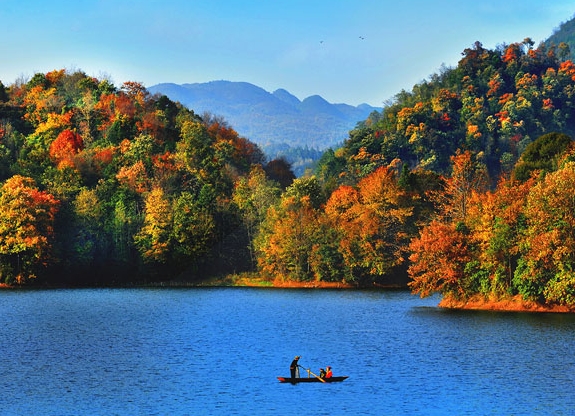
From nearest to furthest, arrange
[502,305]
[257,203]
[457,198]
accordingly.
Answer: [502,305], [457,198], [257,203]

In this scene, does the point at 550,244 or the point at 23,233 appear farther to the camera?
the point at 23,233

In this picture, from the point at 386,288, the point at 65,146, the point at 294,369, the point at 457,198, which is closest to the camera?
the point at 294,369

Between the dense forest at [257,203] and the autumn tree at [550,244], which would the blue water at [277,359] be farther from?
the dense forest at [257,203]

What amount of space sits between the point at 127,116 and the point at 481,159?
6698 centimetres

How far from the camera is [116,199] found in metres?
120

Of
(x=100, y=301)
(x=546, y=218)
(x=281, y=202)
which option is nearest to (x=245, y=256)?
(x=281, y=202)

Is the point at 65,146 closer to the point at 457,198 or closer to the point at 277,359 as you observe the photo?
the point at 457,198

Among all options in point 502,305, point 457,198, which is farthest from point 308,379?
point 457,198

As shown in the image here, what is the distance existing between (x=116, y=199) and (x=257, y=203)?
63.6ft

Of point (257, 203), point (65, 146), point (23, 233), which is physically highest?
point (65, 146)

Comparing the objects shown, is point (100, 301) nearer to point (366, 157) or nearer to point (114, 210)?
point (114, 210)

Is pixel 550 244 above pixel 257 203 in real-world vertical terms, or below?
below

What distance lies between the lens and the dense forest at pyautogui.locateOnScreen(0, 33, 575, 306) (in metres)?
73.8

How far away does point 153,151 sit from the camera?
132m
